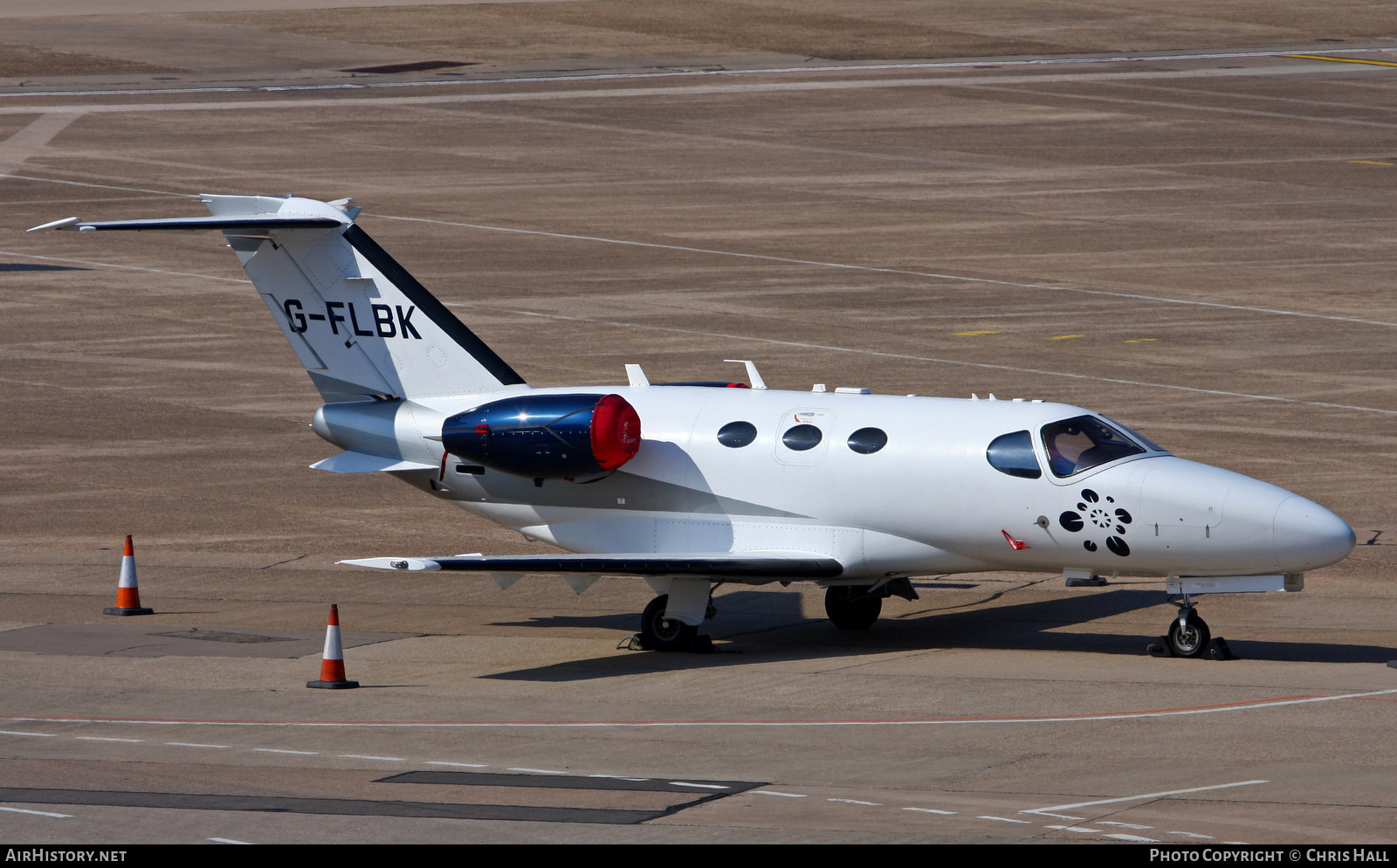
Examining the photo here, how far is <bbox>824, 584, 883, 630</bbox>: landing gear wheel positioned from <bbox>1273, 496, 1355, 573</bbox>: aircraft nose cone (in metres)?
5.02

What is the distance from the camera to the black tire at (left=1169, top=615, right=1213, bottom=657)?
65.7 feet

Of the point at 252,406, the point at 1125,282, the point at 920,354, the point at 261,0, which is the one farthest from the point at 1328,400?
the point at 261,0

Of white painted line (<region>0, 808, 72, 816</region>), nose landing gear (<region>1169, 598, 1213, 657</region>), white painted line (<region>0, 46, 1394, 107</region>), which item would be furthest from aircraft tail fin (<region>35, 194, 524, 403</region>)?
white painted line (<region>0, 46, 1394, 107</region>)

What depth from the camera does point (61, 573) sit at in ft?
85.3

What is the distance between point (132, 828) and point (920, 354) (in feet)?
89.2

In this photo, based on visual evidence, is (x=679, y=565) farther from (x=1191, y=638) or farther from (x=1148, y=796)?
(x=1148, y=796)

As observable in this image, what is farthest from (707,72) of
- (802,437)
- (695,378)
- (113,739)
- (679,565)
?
(113,739)

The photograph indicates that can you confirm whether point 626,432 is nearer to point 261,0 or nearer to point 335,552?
point 335,552

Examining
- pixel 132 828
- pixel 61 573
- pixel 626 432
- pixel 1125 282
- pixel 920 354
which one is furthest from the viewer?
pixel 1125 282

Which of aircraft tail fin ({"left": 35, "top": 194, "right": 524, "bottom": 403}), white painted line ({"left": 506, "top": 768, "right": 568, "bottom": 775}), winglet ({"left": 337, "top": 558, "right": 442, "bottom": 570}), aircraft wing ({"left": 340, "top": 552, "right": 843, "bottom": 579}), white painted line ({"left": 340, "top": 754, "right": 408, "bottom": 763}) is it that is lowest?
white painted line ({"left": 506, "top": 768, "right": 568, "bottom": 775})

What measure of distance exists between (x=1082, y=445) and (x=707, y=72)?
6346 centimetres

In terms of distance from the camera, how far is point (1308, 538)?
19.1 metres

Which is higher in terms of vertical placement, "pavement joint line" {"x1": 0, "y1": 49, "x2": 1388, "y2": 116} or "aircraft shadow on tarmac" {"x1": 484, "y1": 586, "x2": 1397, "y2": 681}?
"pavement joint line" {"x1": 0, "y1": 49, "x2": 1388, "y2": 116}

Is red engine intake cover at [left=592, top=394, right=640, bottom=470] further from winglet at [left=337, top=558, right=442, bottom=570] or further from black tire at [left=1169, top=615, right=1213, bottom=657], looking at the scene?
black tire at [left=1169, top=615, right=1213, bottom=657]
